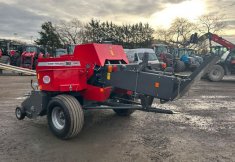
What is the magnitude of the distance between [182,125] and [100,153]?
2327 mm

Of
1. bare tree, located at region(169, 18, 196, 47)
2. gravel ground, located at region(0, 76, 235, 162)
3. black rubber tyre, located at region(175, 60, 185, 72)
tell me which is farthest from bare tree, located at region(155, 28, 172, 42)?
gravel ground, located at region(0, 76, 235, 162)

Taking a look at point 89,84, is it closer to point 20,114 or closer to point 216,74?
point 20,114

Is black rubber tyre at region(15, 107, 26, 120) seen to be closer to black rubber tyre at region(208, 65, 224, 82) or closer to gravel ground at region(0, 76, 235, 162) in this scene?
gravel ground at region(0, 76, 235, 162)

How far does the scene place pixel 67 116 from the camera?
14.7 feet

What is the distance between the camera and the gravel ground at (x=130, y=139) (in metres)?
3.98

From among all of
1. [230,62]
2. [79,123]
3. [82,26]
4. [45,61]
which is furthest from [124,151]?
[82,26]

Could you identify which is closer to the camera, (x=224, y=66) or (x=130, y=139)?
(x=130, y=139)

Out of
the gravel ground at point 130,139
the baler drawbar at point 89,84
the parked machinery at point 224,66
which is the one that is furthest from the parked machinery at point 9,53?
the baler drawbar at point 89,84

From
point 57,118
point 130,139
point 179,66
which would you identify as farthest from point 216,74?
point 57,118

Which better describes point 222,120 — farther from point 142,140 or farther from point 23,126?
point 23,126

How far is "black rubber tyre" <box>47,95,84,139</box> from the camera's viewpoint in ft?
14.6

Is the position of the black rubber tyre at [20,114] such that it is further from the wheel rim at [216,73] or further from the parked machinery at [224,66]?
the wheel rim at [216,73]

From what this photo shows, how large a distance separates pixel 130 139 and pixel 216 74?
11513 mm

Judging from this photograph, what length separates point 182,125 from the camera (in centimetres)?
566
